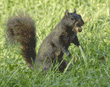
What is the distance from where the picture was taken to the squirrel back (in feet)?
8.07

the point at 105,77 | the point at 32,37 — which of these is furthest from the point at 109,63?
the point at 32,37

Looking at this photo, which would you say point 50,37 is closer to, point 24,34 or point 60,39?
point 60,39

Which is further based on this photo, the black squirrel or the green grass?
the black squirrel

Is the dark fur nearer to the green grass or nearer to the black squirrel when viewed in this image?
the black squirrel

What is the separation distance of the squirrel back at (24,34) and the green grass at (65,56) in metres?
0.15

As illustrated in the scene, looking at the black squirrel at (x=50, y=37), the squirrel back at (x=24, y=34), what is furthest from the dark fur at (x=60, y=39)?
the squirrel back at (x=24, y=34)

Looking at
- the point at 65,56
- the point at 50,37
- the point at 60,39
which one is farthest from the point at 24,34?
the point at 65,56

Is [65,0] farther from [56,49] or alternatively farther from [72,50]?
[56,49]

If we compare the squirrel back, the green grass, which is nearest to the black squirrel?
the squirrel back

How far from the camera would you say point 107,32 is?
3154 mm

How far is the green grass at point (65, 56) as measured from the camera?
72.9 inches

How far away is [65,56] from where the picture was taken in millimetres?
2400

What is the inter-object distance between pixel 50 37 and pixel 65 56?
0.43 meters

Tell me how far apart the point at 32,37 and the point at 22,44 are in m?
→ 0.22
